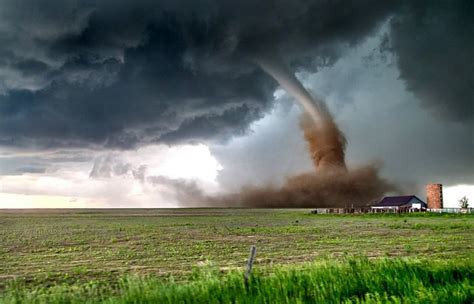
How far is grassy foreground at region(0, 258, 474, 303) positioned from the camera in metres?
12.1

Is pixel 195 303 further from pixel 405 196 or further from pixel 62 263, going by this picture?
pixel 405 196

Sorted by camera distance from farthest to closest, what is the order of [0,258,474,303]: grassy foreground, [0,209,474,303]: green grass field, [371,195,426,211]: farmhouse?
[371,195,426,211]: farmhouse, [0,209,474,303]: green grass field, [0,258,474,303]: grassy foreground

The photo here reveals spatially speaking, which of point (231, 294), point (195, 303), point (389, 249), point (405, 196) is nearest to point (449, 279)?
point (231, 294)

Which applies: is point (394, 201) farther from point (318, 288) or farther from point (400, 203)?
point (318, 288)

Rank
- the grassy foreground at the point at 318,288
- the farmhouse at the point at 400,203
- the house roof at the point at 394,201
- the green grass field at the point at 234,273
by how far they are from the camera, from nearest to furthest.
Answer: the grassy foreground at the point at 318,288
the green grass field at the point at 234,273
the farmhouse at the point at 400,203
the house roof at the point at 394,201

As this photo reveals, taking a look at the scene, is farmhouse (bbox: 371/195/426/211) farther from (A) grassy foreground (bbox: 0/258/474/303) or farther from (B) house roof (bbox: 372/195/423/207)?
(A) grassy foreground (bbox: 0/258/474/303)

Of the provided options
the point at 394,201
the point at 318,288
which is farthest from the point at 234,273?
the point at 394,201

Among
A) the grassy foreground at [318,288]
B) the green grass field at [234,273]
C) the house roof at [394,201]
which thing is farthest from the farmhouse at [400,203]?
the grassy foreground at [318,288]

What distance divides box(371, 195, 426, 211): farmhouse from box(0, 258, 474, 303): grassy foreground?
96868 mm

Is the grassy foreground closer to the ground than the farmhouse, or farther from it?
closer to the ground

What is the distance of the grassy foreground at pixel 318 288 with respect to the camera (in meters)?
12.1

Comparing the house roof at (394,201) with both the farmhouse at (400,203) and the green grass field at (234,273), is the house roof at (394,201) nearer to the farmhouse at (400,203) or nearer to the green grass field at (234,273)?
the farmhouse at (400,203)

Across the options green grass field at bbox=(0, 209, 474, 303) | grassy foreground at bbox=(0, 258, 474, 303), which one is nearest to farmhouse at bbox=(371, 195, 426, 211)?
green grass field at bbox=(0, 209, 474, 303)

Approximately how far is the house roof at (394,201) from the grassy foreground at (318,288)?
10116 cm
